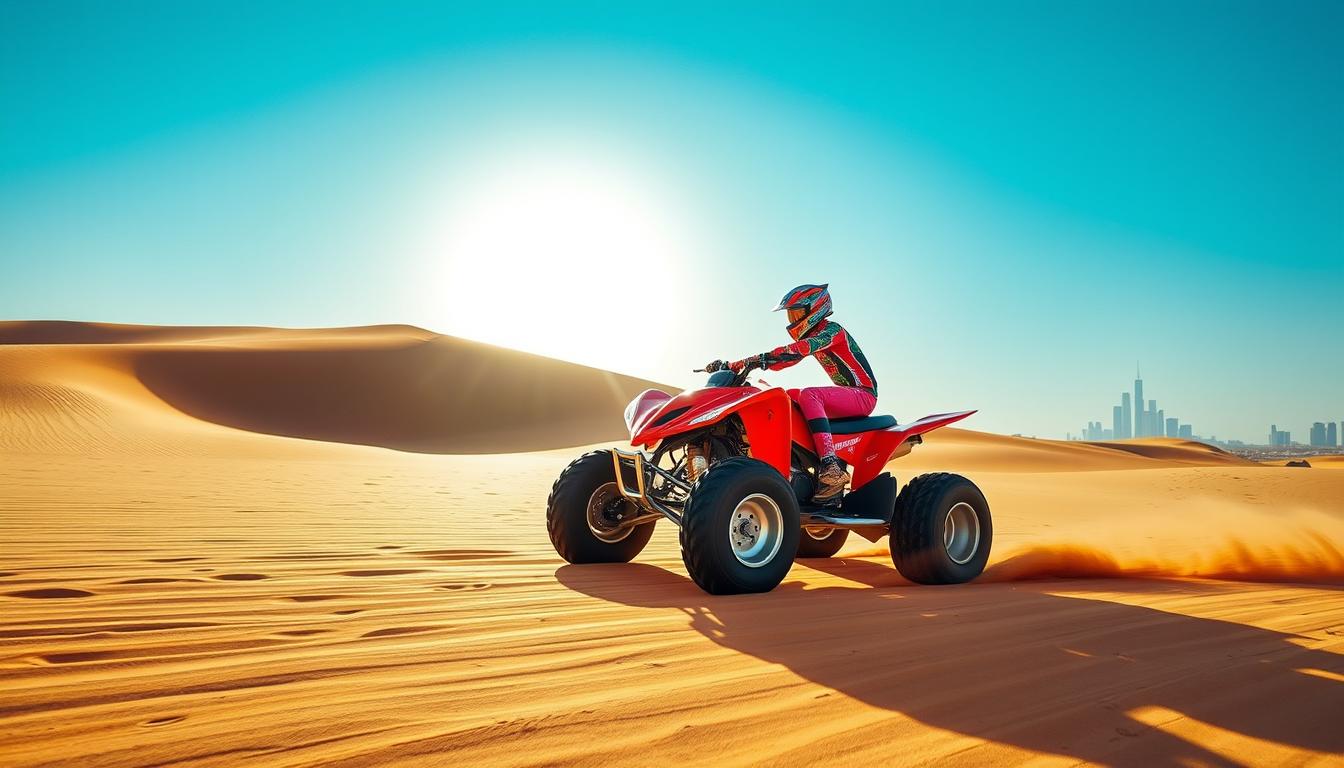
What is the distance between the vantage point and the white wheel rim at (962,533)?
240 inches

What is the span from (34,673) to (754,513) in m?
3.51

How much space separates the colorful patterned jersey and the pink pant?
0.12 metres

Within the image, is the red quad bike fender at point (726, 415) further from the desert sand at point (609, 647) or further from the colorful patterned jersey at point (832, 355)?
the desert sand at point (609, 647)

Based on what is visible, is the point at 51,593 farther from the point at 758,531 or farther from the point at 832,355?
the point at 832,355

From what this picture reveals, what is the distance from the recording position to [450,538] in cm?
688

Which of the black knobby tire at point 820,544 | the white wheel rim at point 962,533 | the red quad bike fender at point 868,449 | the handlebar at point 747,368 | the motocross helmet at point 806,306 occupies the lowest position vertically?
the black knobby tire at point 820,544

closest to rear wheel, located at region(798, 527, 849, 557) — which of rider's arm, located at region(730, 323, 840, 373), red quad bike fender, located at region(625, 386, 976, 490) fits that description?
red quad bike fender, located at region(625, 386, 976, 490)

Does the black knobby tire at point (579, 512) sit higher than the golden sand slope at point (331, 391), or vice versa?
the golden sand slope at point (331, 391)

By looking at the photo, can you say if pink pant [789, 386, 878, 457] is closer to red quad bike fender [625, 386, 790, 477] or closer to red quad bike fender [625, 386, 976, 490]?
red quad bike fender [625, 386, 976, 490]

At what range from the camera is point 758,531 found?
502cm

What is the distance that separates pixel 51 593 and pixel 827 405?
15.5 ft

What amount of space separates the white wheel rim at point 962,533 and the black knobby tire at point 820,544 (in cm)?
112

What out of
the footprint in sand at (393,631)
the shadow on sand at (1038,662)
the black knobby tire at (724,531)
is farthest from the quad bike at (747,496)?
the footprint in sand at (393,631)

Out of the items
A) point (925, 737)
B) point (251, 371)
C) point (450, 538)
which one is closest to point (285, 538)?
point (450, 538)
